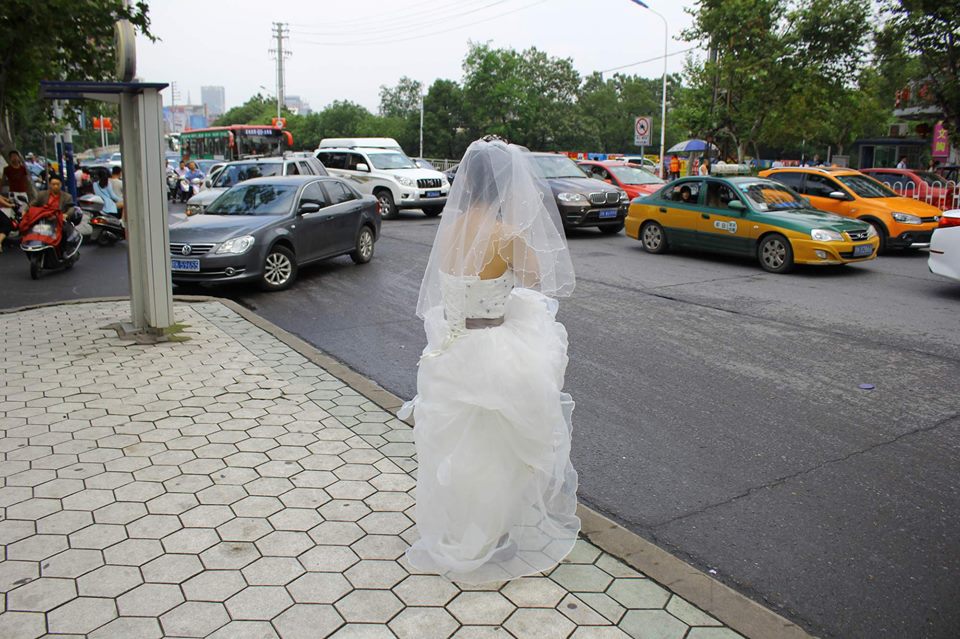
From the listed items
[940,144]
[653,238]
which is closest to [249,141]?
[653,238]

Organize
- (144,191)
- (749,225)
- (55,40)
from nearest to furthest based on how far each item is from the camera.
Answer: (144,191) → (749,225) → (55,40)

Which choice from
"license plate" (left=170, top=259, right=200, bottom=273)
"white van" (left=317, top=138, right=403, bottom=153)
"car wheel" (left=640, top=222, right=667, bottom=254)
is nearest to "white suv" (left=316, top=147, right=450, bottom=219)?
"white van" (left=317, top=138, right=403, bottom=153)

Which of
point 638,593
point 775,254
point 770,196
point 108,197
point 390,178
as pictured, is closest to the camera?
point 638,593

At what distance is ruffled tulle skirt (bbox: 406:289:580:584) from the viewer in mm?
3270

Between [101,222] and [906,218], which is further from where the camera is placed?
[101,222]

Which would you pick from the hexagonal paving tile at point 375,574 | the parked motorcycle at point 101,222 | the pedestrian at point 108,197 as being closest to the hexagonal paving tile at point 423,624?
the hexagonal paving tile at point 375,574

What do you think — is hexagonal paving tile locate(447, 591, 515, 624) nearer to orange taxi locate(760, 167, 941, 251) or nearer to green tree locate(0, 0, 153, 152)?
green tree locate(0, 0, 153, 152)

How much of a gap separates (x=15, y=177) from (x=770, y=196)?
15.3m

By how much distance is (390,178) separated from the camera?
68.6 feet

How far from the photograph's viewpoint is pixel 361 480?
432cm

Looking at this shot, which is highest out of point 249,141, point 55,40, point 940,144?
point 55,40

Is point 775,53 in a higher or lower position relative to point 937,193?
higher

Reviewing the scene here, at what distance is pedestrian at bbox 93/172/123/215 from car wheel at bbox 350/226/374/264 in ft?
20.8

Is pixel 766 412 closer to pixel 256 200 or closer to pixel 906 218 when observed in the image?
pixel 256 200
